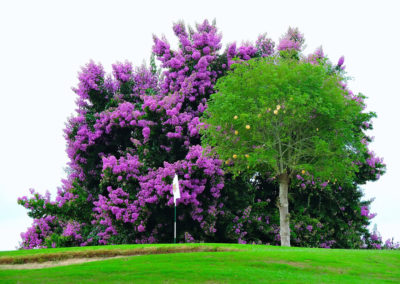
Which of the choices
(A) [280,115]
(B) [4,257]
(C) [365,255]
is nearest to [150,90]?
(A) [280,115]

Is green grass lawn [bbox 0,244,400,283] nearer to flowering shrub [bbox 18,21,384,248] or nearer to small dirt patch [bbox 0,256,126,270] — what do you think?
small dirt patch [bbox 0,256,126,270]

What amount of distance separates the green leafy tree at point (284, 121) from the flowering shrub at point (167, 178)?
6.25 ft

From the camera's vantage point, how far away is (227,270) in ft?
35.5

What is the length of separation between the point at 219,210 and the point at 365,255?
32.1ft

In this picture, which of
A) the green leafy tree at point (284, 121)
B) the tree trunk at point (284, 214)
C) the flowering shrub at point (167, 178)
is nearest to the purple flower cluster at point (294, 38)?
the flowering shrub at point (167, 178)

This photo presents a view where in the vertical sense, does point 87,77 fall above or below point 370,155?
above

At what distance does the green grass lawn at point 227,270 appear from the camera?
10.1 metres

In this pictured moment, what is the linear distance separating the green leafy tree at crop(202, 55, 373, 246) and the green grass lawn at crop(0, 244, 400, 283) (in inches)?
295

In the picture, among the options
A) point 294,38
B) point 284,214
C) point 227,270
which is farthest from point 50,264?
point 294,38

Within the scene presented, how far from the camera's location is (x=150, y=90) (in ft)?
93.4

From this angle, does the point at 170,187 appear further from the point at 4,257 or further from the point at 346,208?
the point at 346,208

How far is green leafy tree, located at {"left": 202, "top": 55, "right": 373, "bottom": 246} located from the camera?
800 inches

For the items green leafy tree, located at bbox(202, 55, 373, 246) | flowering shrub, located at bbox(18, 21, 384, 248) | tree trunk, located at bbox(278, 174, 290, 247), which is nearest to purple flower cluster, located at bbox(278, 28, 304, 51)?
flowering shrub, located at bbox(18, 21, 384, 248)

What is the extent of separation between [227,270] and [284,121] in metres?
11.1
